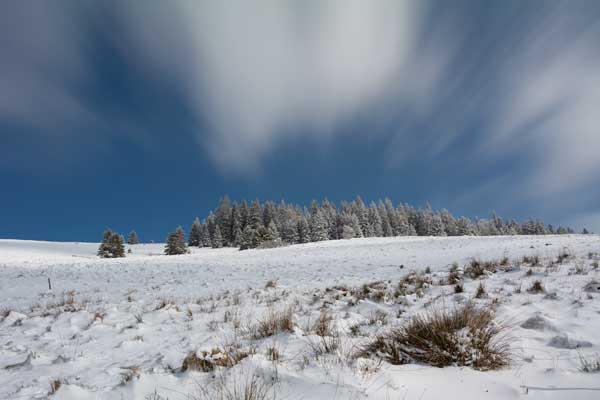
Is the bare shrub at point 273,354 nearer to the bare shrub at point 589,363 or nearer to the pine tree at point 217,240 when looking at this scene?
the bare shrub at point 589,363

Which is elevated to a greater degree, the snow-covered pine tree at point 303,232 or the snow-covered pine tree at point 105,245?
the snow-covered pine tree at point 303,232

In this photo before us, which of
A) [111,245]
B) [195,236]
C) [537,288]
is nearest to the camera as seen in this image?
[537,288]

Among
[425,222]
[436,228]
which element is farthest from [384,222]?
[436,228]

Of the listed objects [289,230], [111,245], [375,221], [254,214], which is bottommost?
[111,245]

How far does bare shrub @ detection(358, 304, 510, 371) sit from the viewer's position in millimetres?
2576

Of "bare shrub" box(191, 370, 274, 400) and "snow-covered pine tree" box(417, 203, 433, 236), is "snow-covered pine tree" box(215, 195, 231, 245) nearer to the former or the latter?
"snow-covered pine tree" box(417, 203, 433, 236)

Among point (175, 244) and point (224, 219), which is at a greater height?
→ point (224, 219)

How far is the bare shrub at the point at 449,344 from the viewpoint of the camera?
2.58m

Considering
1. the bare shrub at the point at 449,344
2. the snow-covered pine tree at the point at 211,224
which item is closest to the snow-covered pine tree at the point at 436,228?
the snow-covered pine tree at the point at 211,224

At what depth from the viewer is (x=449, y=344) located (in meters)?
2.70

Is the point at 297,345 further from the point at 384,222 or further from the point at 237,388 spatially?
the point at 384,222

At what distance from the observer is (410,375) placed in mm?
2420

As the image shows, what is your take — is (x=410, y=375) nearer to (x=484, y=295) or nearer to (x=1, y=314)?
(x=484, y=295)

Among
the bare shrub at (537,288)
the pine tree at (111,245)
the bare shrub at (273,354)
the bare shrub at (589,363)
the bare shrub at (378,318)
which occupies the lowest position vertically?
the bare shrub at (589,363)
